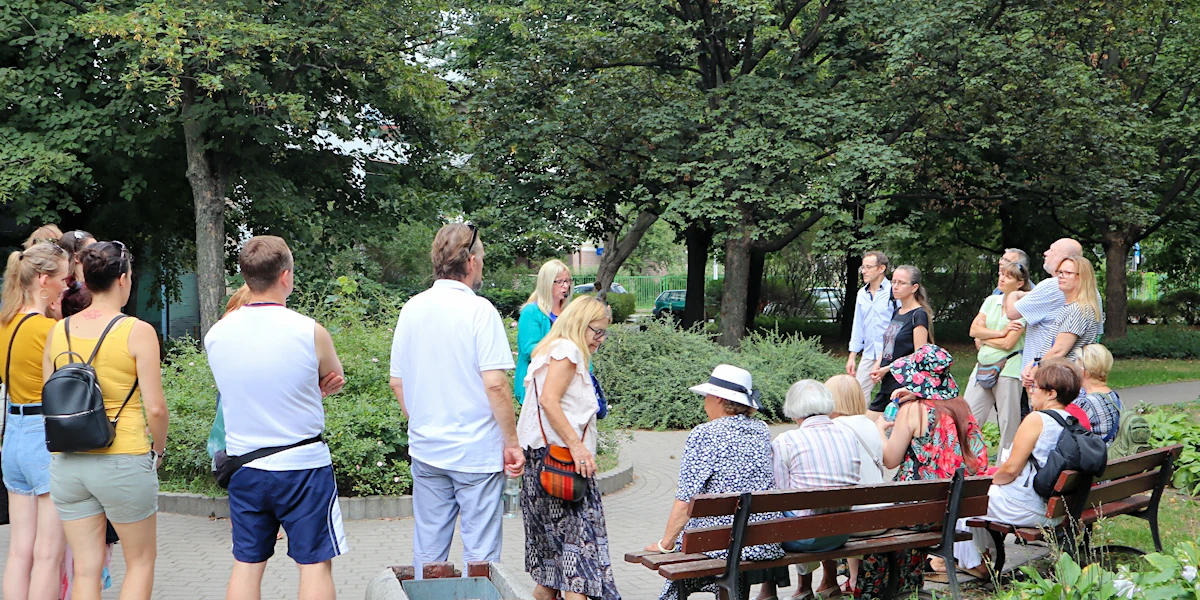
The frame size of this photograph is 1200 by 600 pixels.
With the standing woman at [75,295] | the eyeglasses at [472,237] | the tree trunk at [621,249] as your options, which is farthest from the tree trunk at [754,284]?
the standing woman at [75,295]

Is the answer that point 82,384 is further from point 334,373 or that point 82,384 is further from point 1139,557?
point 1139,557

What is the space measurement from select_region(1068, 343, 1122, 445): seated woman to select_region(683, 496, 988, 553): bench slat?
1.62 meters

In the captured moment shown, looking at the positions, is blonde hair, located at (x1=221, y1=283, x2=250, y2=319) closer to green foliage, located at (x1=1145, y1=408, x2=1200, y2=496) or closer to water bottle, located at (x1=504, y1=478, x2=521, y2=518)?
water bottle, located at (x1=504, y1=478, x2=521, y2=518)

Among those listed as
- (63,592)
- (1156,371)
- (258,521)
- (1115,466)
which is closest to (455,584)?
(258,521)

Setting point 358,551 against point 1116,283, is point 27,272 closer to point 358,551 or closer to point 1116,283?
point 358,551

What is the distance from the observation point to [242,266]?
13.1 feet

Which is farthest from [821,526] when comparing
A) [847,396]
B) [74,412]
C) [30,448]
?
[30,448]

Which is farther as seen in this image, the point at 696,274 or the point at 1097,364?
the point at 696,274

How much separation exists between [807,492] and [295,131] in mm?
16368

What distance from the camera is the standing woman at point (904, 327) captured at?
8492 mm

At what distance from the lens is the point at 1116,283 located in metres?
25.4

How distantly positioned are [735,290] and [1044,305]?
Result: 42.2ft

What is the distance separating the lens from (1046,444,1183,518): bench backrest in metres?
5.55

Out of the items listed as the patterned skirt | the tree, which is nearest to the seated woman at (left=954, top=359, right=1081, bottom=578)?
the patterned skirt
